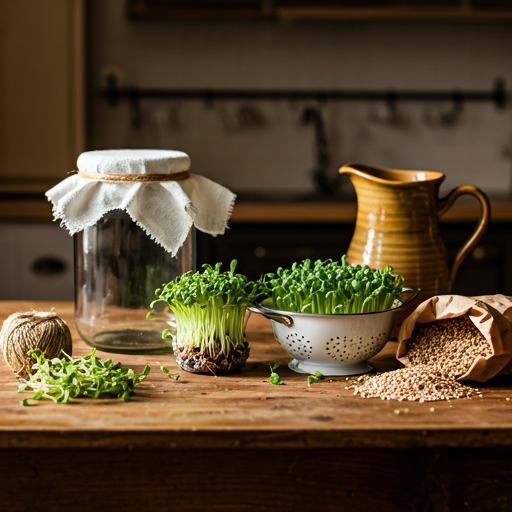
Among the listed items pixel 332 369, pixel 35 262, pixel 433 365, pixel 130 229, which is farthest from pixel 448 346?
pixel 35 262

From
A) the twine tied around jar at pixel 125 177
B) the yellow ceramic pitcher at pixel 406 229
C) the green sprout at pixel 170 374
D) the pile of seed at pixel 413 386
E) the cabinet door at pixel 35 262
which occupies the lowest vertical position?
the cabinet door at pixel 35 262

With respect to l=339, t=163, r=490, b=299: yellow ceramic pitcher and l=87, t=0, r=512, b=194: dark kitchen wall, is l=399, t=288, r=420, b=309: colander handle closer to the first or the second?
l=339, t=163, r=490, b=299: yellow ceramic pitcher

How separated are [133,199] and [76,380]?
289 mm

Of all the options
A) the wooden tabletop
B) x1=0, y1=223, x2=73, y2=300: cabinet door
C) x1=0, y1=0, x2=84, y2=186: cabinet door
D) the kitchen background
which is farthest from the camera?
the kitchen background

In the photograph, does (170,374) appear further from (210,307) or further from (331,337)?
(331,337)

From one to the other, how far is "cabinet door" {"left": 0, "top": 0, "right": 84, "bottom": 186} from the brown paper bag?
228 centimetres

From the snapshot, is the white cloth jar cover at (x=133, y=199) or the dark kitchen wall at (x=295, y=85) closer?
the white cloth jar cover at (x=133, y=199)

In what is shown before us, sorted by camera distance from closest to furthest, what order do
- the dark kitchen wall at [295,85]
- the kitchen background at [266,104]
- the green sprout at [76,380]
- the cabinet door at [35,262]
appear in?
the green sprout at [76,380] < the cabinet door at [35,262] < the kitchen background at [266,104] < the dark kitchen wall at [295,85]

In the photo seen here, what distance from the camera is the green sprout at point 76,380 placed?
0.87 meters

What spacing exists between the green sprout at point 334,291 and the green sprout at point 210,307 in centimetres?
5

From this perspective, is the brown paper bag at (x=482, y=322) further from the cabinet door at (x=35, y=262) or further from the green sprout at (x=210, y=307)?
the cabinet door at (x=35, y=262)

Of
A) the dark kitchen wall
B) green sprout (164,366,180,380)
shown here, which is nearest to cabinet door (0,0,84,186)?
the dark kitchen wall

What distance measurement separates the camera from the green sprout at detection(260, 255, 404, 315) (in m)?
0.96

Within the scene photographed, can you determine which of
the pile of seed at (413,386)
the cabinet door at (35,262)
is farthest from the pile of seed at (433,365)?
the cabinet door at (35,262)
